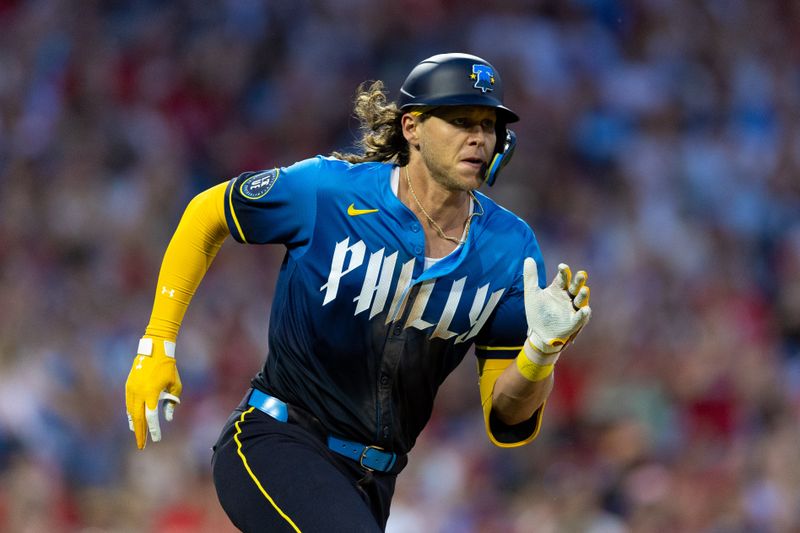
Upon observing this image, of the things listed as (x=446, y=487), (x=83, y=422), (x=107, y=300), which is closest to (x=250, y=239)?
(x=446, y=487)

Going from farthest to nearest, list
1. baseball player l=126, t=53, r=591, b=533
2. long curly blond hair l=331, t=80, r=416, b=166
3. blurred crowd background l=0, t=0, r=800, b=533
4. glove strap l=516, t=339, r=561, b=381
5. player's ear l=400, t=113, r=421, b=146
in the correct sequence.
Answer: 1. blurred crowd background l=0, t=0, r=800, b=533
2. long curly blond hair l=331, t=80, r=416, b=166
3. player's ear l=400, t=113, r=421, b=146
4. baseball player l=126, t=53, r=591, b=533
5. glove strap l=516, t=339, r=561, b=381

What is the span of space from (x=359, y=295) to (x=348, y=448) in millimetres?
502

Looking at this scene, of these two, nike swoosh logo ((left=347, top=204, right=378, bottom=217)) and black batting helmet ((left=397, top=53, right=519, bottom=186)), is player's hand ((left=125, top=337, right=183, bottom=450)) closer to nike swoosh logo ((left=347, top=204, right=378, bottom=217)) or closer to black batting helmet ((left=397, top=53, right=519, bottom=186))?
nike swoosh logo ((left=347, top=204, right=378, bottom=217))

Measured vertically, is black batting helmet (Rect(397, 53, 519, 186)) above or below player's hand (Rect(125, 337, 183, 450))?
above

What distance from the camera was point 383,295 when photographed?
13.6 ft

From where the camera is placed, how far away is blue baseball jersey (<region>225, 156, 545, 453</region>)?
4.16 metres

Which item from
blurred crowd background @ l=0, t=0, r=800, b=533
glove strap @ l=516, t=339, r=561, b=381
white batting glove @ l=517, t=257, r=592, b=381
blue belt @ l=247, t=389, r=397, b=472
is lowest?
blurred crowd background @ l=0, t=0, r=800, b=533

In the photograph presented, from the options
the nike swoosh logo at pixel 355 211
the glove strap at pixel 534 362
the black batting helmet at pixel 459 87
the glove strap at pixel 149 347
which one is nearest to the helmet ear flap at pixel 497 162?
the black batting helmet at pixel 459 87

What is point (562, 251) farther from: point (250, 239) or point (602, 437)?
point (250, 239)

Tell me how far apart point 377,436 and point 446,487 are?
11.2ft

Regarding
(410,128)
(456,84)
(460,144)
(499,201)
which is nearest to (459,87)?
(456,84)

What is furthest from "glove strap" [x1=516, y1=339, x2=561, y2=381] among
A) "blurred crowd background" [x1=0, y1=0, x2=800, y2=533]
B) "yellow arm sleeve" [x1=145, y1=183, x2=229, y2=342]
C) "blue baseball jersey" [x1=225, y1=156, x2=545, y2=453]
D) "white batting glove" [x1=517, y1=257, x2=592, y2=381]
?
"blurred crowd background" [x1=0, y1=0, x2=800, y2=533]

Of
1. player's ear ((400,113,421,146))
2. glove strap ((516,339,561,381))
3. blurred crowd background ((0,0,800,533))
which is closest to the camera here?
glove strap ((516,339,561,381))

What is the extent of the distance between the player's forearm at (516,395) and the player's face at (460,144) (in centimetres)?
65
